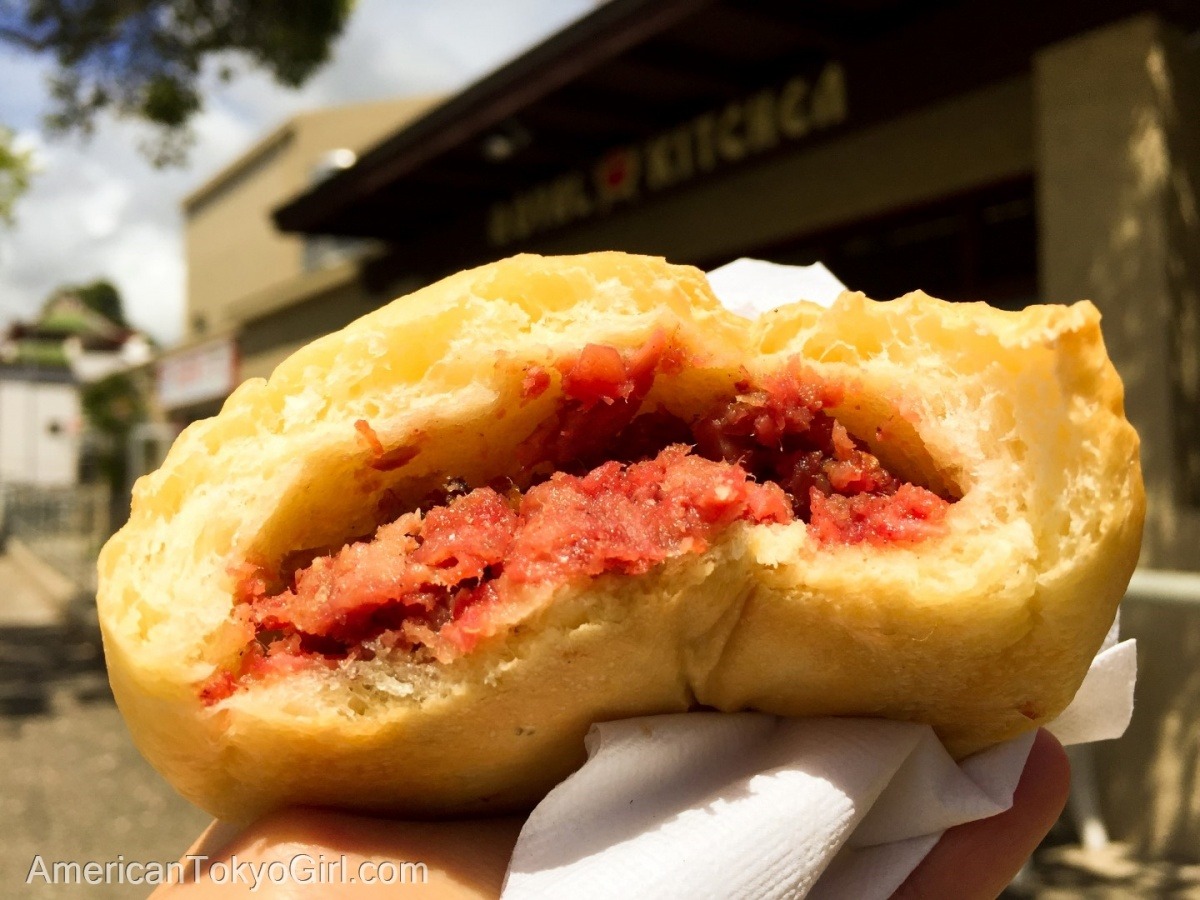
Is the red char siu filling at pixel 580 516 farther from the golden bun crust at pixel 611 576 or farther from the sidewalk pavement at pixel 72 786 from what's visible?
the sidewalk pavement at pixel 72 786

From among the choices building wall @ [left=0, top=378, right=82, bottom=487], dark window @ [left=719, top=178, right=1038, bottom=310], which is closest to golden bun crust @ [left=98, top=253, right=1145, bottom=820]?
dark window @ [left=719, top=178, right=1038, bottom=310]

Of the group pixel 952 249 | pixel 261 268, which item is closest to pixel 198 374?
pixel 261 268

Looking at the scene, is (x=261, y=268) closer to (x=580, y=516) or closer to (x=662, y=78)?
(x=662, y=78)

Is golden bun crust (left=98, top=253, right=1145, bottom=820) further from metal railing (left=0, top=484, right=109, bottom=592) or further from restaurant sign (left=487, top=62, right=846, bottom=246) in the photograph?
metal railing (left=0, top=484, right=109, bottom=592)

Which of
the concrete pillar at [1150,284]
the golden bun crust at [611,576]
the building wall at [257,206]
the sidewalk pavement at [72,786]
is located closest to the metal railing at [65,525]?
the sidewalk pavement at [72,786]

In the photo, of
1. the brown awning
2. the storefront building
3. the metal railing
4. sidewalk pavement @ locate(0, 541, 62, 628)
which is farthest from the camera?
the metal railing

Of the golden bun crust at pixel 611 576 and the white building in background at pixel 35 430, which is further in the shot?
the white building in background at pixel 35 430

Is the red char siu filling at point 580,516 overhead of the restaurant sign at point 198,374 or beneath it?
beneath
